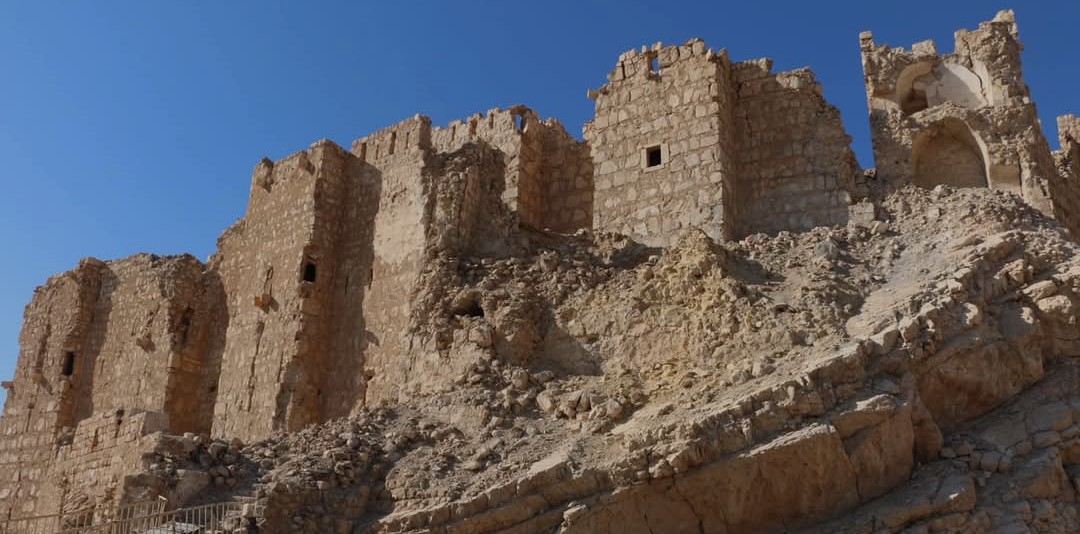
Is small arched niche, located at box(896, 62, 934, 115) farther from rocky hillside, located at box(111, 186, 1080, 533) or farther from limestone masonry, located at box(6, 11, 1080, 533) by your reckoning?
rocky hillside, located at box(111, 186, 1080, 533)

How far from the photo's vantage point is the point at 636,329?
11016 millimetres

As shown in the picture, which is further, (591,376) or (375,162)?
(375,162)

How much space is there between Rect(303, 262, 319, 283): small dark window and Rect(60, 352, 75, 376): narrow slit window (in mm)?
6284

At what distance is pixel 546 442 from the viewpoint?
31.4 feet

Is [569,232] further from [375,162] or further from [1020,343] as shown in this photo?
[1020,343]

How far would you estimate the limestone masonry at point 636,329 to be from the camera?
8.54 metres

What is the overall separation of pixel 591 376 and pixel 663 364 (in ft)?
3.01

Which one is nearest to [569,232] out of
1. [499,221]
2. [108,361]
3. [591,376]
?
[499,221]

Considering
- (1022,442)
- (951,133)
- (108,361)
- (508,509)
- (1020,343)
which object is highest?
(951,133)

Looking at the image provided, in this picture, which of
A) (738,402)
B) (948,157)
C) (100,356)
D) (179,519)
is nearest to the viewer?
(738,402)

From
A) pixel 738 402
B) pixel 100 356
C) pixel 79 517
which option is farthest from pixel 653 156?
pixel 100 356

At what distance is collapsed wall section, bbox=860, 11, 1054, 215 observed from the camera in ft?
40.9

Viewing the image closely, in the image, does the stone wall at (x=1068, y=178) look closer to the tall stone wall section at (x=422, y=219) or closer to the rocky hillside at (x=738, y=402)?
the rocky hillside at (x=738, y=402)

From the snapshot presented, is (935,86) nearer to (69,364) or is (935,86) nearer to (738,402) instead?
(738,402)
